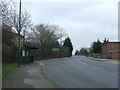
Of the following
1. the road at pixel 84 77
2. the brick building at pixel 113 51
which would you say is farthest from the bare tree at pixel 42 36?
the road at pixel 84 77

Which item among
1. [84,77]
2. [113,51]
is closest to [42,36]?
[113,51]

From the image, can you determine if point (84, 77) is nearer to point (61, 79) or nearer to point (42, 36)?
point (61, 79)

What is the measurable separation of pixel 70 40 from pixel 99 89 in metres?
127

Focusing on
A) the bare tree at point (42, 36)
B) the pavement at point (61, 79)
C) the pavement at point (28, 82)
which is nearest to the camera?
the pavement at point (28, 82)

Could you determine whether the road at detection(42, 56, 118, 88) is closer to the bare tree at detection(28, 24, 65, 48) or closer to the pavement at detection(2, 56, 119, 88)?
the pavement at detection(2, 56, 119, 88)

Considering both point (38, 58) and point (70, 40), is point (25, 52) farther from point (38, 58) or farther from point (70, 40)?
point (70, 40)

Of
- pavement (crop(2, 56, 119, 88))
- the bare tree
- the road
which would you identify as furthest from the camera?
the bare tree

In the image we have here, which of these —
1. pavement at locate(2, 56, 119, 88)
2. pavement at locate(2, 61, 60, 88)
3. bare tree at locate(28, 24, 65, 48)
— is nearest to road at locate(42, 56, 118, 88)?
pavement at locate(2, 56, 119, 88)

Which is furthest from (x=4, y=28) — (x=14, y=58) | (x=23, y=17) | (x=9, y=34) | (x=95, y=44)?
(x=95, y=44)

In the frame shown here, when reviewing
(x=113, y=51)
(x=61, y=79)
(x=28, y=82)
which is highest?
(x=28, y=82)

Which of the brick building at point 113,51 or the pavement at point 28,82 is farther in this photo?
the brick building at point 113,51

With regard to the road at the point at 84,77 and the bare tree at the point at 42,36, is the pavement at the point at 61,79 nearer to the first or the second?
the road at the point at 84,77

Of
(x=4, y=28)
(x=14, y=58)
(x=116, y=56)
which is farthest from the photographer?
(x=116, y=56)

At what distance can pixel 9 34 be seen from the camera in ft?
75.0
